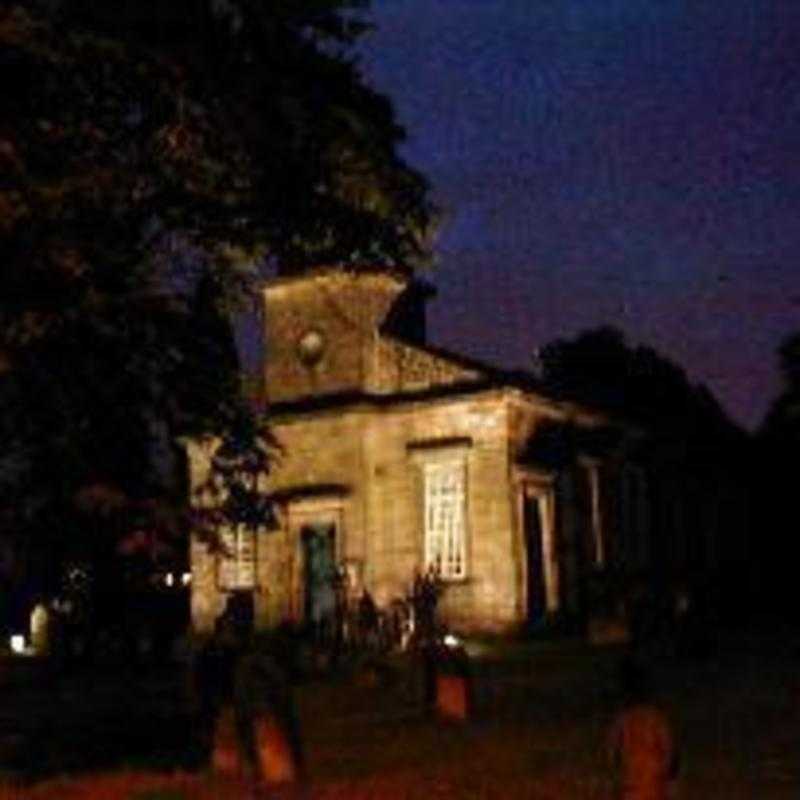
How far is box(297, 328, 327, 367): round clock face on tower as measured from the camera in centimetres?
4038

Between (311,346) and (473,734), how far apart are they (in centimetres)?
1979

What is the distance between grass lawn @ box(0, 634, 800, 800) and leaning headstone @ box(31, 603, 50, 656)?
972 centimetres

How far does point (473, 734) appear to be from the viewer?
21.7 m

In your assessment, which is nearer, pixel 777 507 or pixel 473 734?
pixel 473 734

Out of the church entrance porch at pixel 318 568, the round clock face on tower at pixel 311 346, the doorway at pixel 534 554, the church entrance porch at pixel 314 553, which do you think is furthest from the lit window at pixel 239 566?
the doorway at pixel 534 554

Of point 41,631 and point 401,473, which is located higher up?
point 401,473

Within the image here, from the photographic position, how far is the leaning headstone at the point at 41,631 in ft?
143

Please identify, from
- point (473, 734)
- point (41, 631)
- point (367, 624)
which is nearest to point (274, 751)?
point (473, 734)

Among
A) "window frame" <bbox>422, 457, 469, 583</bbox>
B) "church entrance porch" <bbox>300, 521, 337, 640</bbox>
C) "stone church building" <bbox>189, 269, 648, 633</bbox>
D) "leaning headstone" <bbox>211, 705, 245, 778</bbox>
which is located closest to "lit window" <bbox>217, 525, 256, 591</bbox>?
"stone church building" <bbox>189, 269, 648, 633</bbox>

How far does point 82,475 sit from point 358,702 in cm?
933

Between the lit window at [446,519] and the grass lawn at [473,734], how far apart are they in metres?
4.53

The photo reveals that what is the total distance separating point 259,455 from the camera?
19094 mm

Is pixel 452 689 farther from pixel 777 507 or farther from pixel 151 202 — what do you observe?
pixel 777 507

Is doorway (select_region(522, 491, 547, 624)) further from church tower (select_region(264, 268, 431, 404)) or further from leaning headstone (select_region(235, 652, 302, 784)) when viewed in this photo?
leaning headstone (select_region(235, 652, 302, 784))
